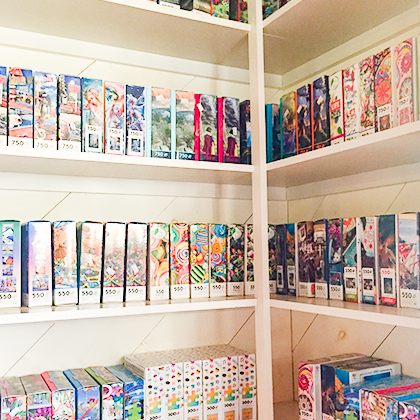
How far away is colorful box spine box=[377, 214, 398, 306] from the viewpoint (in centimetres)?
125

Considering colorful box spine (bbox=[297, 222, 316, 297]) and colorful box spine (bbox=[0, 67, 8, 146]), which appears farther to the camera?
colorful box spine (bbox=[297, 222, 316, 297])

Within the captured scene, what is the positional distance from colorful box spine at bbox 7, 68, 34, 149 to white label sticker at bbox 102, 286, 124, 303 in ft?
1.49

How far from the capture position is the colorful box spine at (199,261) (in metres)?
1.54

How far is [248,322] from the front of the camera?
185 cm

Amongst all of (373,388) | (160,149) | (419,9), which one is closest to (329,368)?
(373,388)

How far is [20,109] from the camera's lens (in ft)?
4.36

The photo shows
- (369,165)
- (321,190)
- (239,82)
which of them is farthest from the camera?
(239,82)

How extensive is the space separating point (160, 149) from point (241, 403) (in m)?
0.83

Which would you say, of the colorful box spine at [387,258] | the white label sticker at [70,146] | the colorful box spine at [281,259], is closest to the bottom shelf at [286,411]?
the colorful box spine at [281,259]

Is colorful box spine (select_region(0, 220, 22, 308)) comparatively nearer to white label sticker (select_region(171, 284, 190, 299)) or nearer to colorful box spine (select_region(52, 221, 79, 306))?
colorful box spine (select_region(52, 221, 79, 306))

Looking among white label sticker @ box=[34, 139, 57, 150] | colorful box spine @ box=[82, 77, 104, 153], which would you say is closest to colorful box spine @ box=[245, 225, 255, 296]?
colorful box spine @ box=[82, 77, 104, 153]

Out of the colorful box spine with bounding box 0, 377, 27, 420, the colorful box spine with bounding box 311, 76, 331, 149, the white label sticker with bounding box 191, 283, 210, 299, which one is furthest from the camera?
the white label sticker with bounding box 191, 283, 210, 299

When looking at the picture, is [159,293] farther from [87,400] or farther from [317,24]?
[317,24]

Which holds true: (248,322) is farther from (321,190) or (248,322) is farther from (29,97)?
(29,97)
